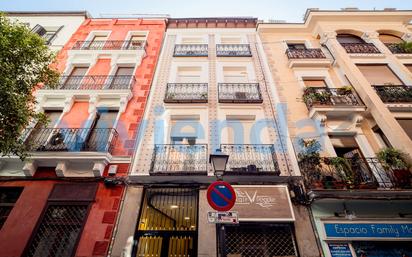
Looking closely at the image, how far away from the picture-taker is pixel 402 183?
709 cm

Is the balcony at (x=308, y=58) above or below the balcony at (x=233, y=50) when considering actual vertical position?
below

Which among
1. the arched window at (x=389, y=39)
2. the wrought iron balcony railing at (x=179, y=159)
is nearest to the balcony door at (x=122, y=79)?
the wrought iron balcony railing at (x=179, y=159)

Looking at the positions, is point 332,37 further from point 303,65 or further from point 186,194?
point 186,194

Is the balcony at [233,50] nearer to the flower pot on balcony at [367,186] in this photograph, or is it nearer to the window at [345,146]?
the window at [345,146]

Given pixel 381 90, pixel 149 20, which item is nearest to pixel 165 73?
pixel 149 20

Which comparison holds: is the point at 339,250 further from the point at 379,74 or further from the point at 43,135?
the point at 43,135

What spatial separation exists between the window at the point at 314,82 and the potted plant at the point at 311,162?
Answer: 3645 mm

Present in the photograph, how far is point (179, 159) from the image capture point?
8.32 m

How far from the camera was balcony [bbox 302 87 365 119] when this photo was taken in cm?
921

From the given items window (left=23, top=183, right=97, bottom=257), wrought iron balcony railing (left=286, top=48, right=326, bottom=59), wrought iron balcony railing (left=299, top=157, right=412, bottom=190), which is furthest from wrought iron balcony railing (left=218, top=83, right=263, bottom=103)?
window (left=23, top=183, right=97, bottom=257)

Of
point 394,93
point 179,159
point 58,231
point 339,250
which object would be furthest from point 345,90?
point 58,231

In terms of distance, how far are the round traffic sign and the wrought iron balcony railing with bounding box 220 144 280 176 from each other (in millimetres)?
2967

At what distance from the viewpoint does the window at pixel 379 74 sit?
10.4m

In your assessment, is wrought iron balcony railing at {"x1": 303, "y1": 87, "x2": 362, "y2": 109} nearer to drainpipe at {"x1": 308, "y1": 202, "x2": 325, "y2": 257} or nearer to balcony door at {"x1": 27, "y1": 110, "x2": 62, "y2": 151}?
drainpipe at {"x1": 308, "y1": 202, "x2": 325, "y2": 257}
